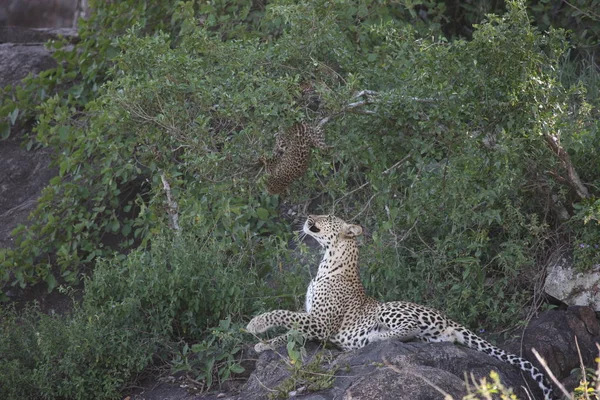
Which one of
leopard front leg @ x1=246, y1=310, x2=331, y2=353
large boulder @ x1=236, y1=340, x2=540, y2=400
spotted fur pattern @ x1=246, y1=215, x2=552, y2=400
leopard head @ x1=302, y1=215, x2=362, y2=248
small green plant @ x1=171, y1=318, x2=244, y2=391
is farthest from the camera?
leopard head @ x1=302, y1=215, x2=362, y2=248

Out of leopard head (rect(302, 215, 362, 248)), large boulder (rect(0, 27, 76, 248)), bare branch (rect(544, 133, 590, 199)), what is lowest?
large boulder (rect(0, 27, 76, 248))

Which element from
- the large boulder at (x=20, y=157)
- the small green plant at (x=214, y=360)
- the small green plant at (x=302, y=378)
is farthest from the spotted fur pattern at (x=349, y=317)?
the large boulder at (x=20, y=157)

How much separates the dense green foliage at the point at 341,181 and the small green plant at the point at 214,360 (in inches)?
1.0

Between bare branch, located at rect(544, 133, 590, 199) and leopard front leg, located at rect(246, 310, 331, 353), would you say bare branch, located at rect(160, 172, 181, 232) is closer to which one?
leopard front leg, located at rect(246, 310, 331, 353)

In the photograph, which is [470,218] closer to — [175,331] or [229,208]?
[229,208]

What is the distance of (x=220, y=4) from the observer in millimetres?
11828

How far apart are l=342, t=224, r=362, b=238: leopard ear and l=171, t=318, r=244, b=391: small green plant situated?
1.19 metres

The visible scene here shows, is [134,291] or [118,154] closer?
[134,291]

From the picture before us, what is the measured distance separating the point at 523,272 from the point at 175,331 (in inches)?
119

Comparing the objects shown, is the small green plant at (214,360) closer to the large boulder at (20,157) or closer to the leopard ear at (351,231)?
the leopard ear at (351,231)

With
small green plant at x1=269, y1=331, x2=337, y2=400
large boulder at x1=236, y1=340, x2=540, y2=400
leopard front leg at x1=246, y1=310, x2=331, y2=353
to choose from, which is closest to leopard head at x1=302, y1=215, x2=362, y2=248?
leopard front leg at x1=246, y1=310, x2=331, y2=353

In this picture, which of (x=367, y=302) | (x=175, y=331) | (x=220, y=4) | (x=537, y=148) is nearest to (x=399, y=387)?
(x=367, y=302)

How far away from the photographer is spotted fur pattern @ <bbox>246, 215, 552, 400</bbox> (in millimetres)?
7445

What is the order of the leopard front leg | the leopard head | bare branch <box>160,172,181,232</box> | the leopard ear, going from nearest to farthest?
the leopard front leg → the leopard ear → the leopard head → bare branch <box>160,172,181,232</box>
